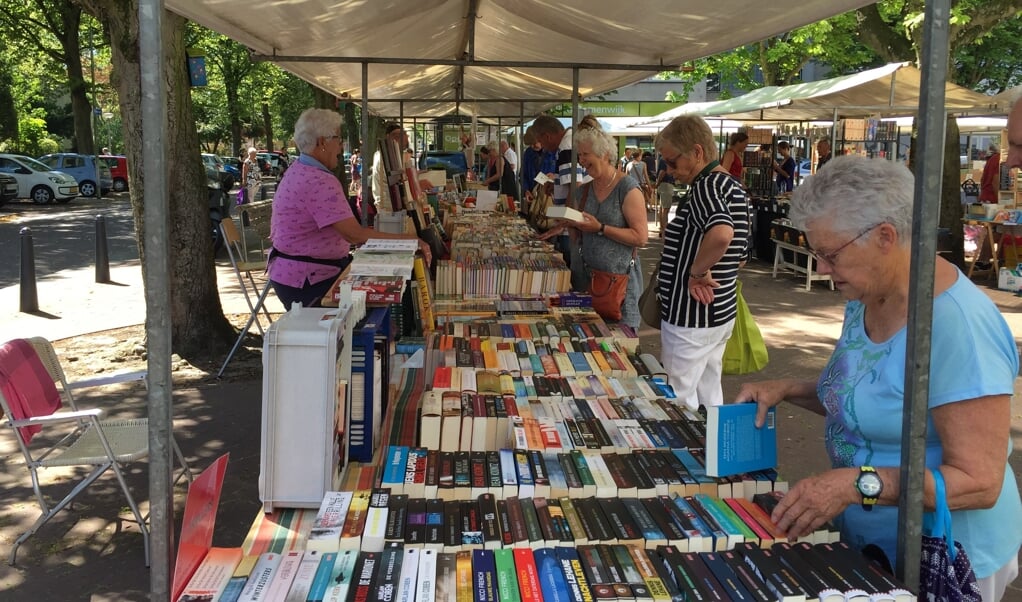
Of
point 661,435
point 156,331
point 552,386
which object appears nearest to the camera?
point 156,331

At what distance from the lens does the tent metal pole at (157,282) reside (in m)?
1.31

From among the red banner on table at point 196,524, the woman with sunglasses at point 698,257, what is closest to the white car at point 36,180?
the woman with sunglasses at point 698,257

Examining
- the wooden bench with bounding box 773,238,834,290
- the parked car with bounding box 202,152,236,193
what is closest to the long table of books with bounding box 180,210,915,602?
the wooden bench with bounding box 773,238,834,290

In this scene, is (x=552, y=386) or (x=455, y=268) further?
(x=455, y=268)

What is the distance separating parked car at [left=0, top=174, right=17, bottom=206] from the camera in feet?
75.3

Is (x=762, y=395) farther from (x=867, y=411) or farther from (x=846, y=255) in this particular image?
(x=846, y=255)

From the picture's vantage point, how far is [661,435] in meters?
2.35

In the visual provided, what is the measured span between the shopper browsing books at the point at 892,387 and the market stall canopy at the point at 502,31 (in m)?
1.85

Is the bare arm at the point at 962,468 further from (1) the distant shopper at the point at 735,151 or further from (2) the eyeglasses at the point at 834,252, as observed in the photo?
(1) the distant shopper at the point at 735,151

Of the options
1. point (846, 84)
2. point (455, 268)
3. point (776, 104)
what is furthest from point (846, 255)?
point (776, 104)

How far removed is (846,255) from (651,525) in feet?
2.39

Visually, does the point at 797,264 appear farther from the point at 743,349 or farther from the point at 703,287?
the point at 703,287

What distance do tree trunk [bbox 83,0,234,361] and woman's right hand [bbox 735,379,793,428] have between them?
5329mm

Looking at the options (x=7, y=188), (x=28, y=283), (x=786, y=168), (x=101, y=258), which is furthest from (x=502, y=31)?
(x=7, y=188)
